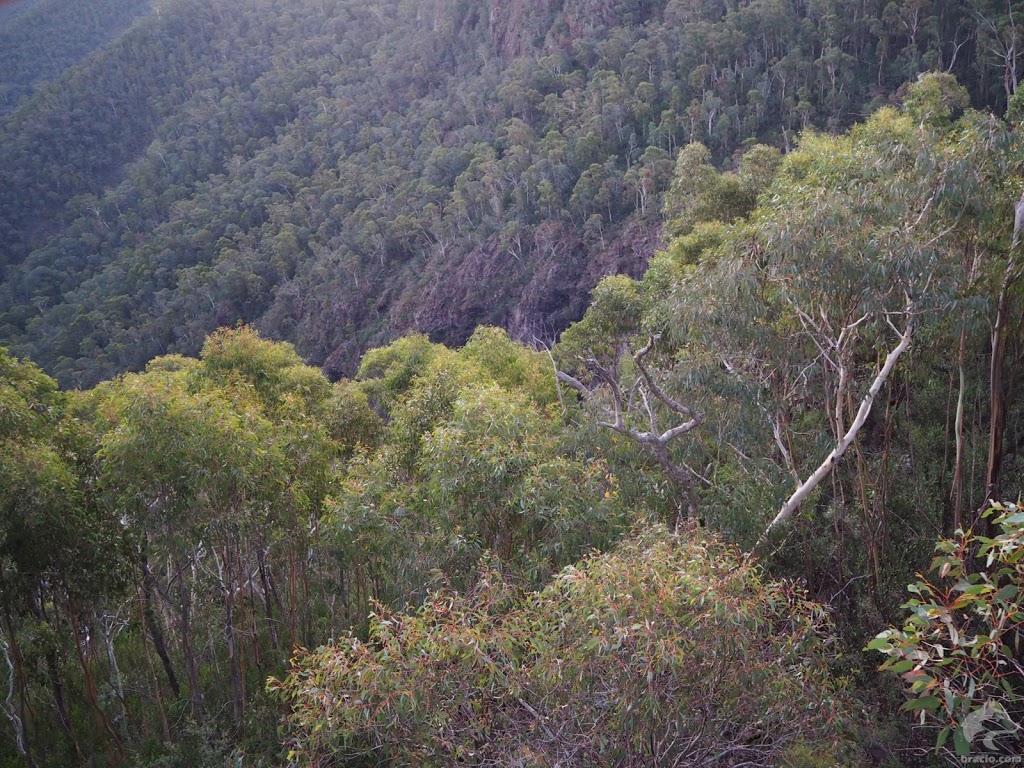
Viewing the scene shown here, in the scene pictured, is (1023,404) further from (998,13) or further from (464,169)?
(464,169)

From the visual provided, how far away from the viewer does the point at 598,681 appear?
10.7 feet

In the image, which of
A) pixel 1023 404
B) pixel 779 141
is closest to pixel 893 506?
pixel 1023 404

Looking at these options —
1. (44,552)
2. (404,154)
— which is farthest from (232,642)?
(404,154)

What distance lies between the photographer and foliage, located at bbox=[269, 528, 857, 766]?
3.06 metres

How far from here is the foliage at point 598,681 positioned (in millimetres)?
3061

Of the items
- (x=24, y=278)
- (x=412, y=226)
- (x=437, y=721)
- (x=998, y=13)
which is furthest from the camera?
(x=24, y=278)

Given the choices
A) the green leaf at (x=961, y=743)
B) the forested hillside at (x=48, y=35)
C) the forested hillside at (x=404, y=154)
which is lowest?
the forested hillside at (x=404, y=154)

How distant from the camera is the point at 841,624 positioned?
6523 millimetres

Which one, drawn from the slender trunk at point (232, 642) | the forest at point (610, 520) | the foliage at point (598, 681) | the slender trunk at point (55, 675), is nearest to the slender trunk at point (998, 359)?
the forest at point (610, 520)

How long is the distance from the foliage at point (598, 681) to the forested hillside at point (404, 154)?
32.2 meters

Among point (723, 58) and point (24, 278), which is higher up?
point (24, 278)

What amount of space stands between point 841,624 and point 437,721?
4828 mm

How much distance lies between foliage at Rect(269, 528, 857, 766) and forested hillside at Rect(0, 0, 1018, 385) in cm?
3223

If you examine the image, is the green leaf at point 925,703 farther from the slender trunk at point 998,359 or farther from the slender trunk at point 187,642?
the slender trunk at point 187,642
